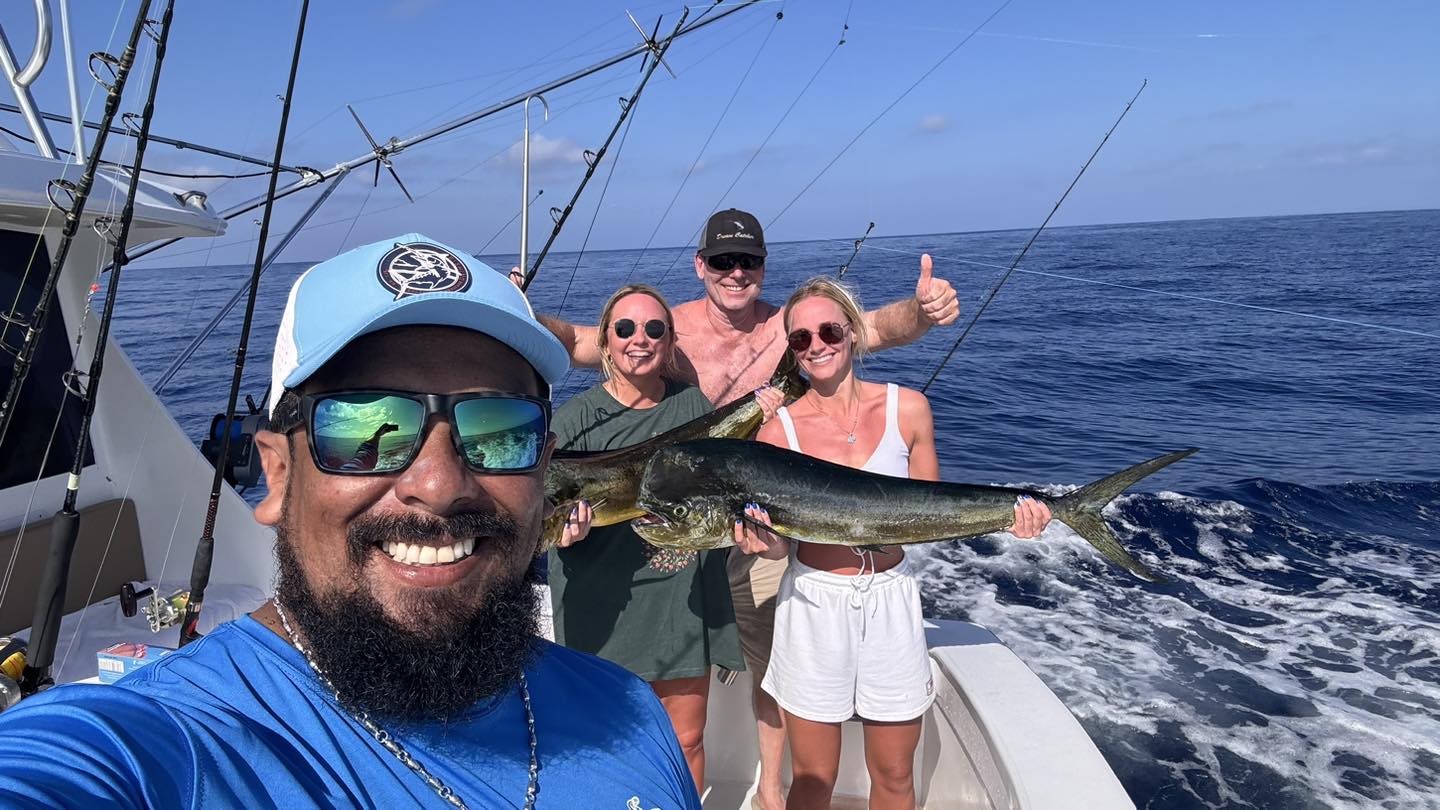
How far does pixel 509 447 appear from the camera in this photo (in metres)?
1.11

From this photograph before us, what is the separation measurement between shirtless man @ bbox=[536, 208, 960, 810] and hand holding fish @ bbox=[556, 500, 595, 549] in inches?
33.1

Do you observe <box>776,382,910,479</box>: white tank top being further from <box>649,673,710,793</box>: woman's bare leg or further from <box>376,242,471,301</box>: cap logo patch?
<box>376,242,471,301</box>: cap logo patch

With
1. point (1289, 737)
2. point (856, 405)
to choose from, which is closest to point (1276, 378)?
point (1289, 737)

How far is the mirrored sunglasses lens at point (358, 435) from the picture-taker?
1019 mm

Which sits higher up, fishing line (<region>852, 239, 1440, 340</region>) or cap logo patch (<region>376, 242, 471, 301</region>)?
cap logo patch (<region>376, 242, 471, 301</region>)

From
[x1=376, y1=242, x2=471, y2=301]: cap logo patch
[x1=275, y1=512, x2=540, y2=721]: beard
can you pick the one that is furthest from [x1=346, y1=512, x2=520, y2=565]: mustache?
[x1=376, y1=242, x2=471, y2=301]: cap logo patch

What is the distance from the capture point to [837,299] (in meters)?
2.95

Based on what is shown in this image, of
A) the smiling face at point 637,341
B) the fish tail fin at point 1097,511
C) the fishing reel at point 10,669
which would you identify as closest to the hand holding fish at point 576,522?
the smiling face at point 637,341

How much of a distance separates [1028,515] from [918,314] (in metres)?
0.95

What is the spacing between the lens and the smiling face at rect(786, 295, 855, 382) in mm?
2914

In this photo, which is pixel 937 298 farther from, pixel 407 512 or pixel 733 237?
pixel 407 512

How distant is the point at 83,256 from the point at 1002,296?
2500cm

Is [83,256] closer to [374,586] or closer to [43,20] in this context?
[43,20]

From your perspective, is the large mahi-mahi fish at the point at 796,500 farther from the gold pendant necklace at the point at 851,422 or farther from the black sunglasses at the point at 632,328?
the black sunglasses at the point at 632,328
